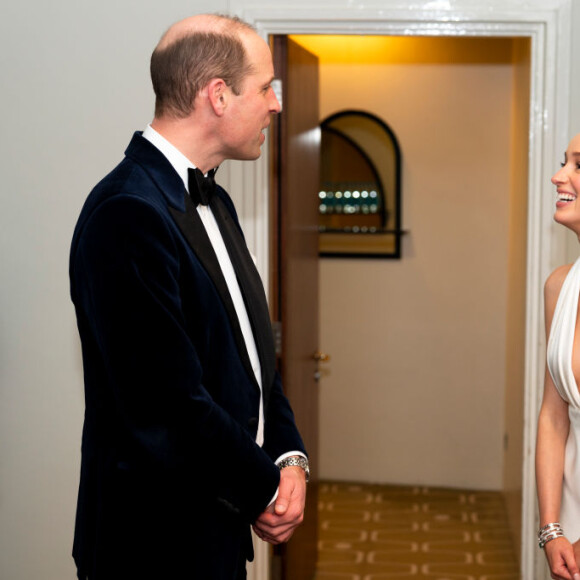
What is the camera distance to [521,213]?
413 cm

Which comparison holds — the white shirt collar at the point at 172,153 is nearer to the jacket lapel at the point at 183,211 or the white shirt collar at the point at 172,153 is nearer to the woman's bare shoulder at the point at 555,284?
the jacket lapel at the point at 183,211

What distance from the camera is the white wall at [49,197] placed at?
294cm

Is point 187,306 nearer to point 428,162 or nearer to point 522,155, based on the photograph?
point 522,155

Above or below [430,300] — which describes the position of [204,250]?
above

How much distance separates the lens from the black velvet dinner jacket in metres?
1.62

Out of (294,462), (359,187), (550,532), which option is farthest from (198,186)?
(359,187)

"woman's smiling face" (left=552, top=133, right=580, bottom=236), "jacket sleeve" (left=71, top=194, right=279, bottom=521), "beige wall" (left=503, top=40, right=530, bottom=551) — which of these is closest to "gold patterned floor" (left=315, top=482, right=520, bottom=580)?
"beige wall" (left=503, top=40, right=530, bottom=551)

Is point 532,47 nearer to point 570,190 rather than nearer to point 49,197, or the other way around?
point 570,190

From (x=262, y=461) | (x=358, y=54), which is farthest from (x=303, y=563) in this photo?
(x=358, y=54)

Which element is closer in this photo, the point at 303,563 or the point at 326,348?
the point at 303,563

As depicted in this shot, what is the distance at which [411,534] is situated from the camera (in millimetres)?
4465

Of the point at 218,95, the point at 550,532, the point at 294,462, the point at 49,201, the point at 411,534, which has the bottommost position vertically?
the point at 411,534

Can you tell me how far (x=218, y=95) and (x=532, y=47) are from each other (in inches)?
58.1

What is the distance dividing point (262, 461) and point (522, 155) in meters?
2.84
